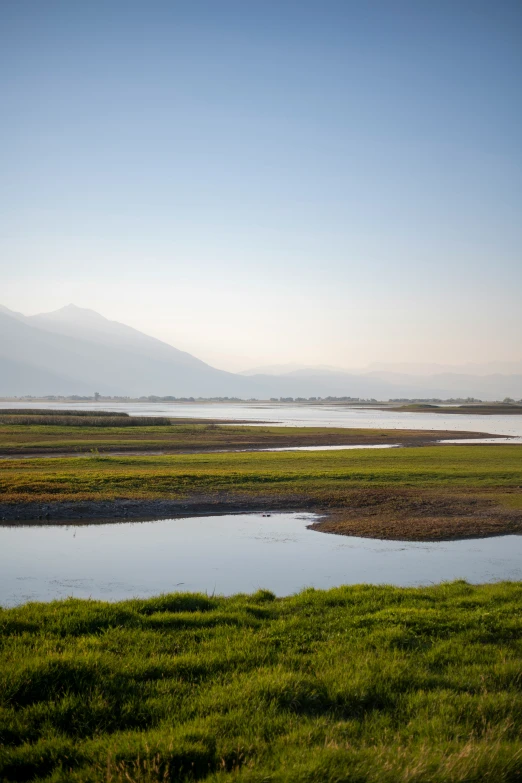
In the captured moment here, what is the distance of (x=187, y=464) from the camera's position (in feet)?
153

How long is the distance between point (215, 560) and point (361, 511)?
11796mm

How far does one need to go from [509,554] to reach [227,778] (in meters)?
18.3

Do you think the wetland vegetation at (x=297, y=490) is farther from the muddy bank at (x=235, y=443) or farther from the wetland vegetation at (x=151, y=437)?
the wetland vegetation at (x=151, y=437)

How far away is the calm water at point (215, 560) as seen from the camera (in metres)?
16.9

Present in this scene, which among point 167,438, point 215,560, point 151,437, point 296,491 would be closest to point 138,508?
point 296,491

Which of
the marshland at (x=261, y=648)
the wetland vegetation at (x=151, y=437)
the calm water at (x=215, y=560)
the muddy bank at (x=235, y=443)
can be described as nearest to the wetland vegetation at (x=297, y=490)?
the marshland at (x=261, y=648)

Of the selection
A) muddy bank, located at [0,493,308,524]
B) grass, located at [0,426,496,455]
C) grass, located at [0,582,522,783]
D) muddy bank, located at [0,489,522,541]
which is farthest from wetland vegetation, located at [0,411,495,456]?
grass, located at [0,582,522,783]

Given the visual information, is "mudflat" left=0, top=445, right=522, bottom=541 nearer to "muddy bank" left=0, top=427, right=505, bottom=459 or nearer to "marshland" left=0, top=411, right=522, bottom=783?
"marshland" left=0, top=411, right=522, bottom=783

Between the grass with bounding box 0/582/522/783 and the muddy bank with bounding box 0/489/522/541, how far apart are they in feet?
44.8

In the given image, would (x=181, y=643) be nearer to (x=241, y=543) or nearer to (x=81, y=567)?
(x=81, y=567)

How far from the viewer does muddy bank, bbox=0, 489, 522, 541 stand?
25625mm

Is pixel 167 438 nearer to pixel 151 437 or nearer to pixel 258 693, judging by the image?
pixel 151 437

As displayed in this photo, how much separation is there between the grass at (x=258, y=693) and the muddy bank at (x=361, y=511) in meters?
13.6

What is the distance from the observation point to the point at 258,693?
7.80 meters
